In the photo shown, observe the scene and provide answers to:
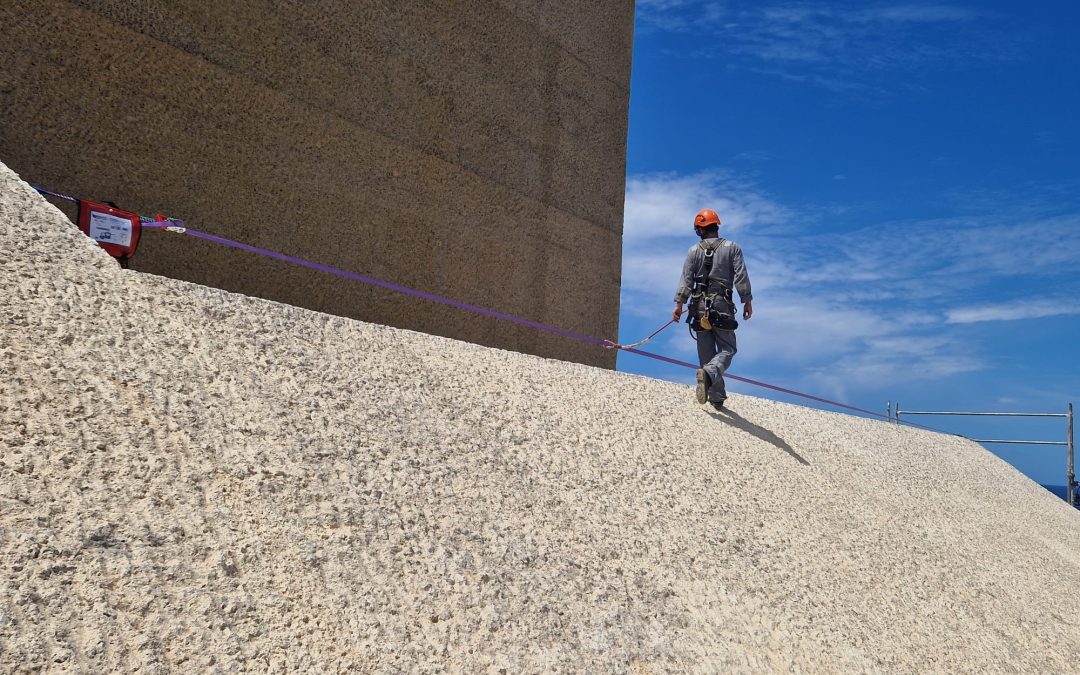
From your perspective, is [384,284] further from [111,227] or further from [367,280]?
[111,227]

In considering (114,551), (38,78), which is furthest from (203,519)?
(38,78)

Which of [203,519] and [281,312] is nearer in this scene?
[203,519]

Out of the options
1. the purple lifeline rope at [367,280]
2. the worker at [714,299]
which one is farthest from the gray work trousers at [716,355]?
the purple lifeline rope at [367,280]

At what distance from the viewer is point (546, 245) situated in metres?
8.82

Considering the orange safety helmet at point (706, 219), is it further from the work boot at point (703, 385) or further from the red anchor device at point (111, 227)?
the red anchor device at point (111, 227)

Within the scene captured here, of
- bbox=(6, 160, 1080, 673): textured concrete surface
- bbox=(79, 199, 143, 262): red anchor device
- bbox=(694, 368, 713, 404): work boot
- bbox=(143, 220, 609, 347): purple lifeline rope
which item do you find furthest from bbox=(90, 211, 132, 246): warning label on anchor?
Answer: bbox=(694, 368, 713, 404): work boot

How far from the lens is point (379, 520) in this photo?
329 centimetres

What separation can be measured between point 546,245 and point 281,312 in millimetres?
4764

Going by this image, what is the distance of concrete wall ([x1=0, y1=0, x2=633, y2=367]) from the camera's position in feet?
17.6

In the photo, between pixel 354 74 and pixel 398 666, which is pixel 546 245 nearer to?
pixel 354 74

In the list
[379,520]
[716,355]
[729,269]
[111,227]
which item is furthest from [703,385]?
[111,227]

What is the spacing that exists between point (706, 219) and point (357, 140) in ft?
10.1

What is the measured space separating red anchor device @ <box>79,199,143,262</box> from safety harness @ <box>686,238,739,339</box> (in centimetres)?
425

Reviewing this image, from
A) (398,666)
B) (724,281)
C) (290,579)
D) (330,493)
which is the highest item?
(724,281)
